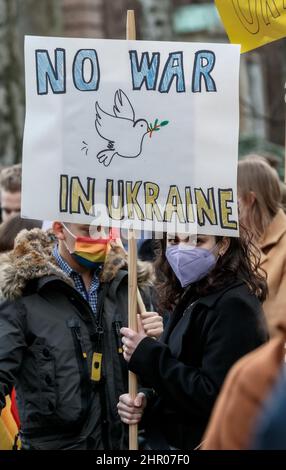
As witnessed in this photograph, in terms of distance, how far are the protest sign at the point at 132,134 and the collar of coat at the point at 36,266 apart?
0.23 metres

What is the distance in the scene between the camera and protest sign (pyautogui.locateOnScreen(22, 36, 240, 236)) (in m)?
4.08

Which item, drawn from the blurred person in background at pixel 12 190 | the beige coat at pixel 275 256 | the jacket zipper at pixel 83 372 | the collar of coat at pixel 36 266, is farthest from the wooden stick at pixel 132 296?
the blurred person in background at pixel 12 190

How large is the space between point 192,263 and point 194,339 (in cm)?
27

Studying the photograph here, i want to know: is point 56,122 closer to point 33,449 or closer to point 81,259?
point 81,259

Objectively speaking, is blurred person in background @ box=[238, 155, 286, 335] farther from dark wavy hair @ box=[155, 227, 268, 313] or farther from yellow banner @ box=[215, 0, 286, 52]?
dark wavy hair @ box=[155, 227, 268, 313]

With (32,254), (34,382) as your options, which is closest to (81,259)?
(32,254)

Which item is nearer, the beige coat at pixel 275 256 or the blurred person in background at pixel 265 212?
the beige coat at pixel 275 256

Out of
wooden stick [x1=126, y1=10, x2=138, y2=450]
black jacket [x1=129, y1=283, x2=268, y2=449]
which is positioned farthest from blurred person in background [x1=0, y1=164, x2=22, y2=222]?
black jacket [x1=129, y1=283, x2=268, y2=449]

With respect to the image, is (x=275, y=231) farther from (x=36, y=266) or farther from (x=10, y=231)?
(x=36, y=266)

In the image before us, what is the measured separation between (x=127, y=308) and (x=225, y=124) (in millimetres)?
930

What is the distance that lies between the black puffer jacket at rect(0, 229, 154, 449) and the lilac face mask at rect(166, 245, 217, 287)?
0.56 metres

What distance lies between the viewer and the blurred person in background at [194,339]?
3771 millimetres

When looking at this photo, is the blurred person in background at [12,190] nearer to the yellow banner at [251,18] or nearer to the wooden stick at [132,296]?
the yellow banner at [251,18]

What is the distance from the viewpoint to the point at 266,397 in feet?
6.56
